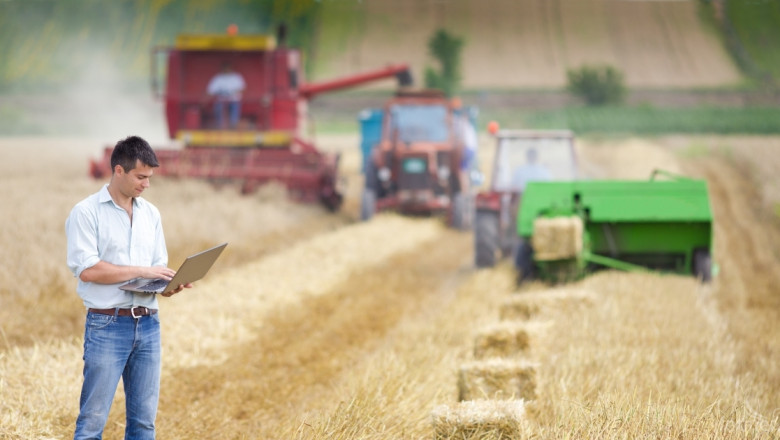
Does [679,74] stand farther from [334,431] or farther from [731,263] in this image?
[334,431]

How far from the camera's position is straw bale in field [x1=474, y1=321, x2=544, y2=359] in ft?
21.8

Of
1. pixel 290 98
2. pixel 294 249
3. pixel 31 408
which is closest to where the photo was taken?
pixel 31 408

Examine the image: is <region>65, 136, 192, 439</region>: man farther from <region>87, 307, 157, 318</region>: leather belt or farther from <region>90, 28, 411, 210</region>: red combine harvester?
<region>90, 28, 411, 210</region>: red combine harvester

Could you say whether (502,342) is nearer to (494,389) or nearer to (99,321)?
(494,389)

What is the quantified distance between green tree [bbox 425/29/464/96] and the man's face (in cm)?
5789

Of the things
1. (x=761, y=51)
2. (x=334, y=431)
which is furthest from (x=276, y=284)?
(x=761, y=51)

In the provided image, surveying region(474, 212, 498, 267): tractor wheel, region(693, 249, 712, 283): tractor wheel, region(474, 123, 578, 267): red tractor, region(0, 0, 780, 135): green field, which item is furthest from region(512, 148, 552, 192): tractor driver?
region(0, 0, 780, 135): green field

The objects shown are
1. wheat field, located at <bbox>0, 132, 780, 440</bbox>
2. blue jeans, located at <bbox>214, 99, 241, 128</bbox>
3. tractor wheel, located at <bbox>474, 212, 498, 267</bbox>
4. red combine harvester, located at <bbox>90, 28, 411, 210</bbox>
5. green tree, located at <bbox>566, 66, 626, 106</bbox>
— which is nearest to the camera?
wheat field, located at <bbox>0, 132, 780, 440</bbox>

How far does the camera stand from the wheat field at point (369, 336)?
520 cm

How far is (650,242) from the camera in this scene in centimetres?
1073

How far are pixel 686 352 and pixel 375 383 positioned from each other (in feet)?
7.58

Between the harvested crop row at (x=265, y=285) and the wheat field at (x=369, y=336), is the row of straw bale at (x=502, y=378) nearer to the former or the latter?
the wheat field at (x=369, y=336)

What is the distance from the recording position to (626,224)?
10688 millimetres

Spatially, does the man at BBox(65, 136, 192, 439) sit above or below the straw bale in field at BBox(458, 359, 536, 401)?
above
